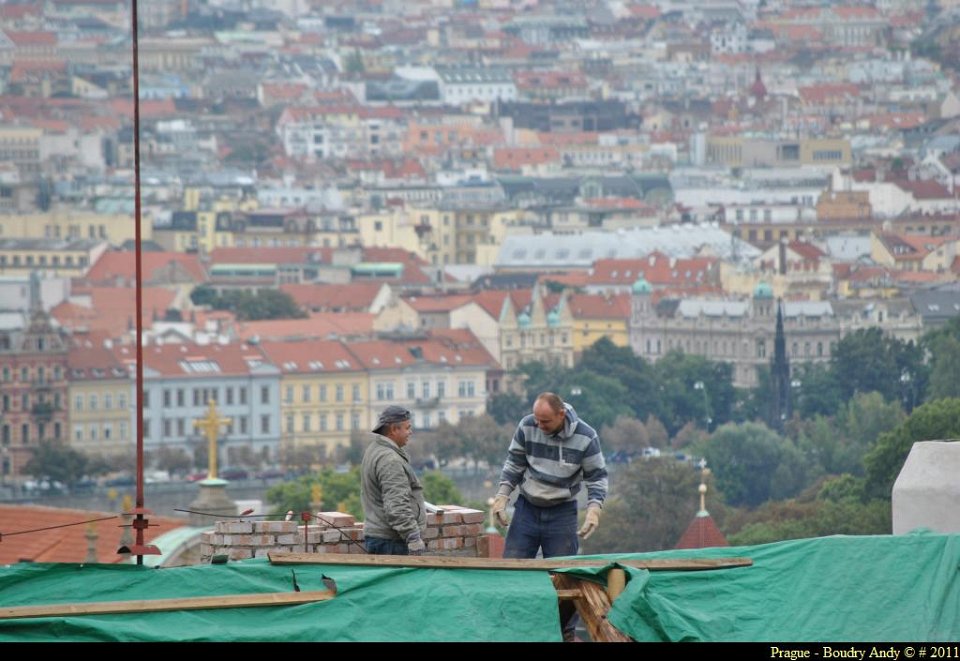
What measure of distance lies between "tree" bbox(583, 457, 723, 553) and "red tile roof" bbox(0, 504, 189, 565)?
2302 cm

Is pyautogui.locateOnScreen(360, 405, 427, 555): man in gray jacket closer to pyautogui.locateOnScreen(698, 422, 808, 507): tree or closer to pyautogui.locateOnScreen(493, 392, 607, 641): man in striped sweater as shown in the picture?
pyautogui.locateOnScreen(493, 392, 607, 641): man in striped sweater

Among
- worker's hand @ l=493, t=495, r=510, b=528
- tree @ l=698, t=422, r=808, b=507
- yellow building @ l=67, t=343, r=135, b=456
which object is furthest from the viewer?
yellow building @ l=67, t=343, r=135, b=456

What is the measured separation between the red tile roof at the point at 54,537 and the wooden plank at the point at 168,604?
15.7 m

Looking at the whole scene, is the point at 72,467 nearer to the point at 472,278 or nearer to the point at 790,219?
the point at 472,278

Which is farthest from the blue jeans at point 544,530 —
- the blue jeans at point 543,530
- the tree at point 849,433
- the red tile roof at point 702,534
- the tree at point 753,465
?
the tree at point 849,433

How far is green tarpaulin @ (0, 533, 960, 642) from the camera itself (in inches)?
379

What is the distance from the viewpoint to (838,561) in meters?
10.1

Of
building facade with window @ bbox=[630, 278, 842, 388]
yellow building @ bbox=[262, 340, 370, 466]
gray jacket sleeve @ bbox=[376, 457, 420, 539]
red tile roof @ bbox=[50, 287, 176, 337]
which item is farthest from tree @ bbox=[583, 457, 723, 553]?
gray jacket sleeve @ bbox=[376, 457, 420, 539]

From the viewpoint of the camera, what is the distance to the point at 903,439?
48.0 meters

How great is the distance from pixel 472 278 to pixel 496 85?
39.9 m

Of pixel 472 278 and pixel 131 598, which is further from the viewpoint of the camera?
pixel 472 278

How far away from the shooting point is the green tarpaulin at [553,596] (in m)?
9.63

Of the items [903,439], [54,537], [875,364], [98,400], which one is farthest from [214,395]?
[54,537]

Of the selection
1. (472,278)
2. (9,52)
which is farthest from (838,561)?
(9,52)
